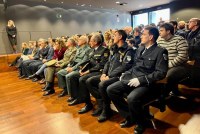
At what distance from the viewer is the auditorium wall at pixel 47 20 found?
29.3ft

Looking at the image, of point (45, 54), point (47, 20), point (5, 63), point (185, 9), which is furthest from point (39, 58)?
point (185, 9)

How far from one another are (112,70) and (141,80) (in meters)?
0.67

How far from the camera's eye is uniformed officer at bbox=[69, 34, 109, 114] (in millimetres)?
2908

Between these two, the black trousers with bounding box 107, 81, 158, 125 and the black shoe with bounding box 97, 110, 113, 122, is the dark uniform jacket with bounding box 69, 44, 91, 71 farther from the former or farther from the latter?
the black trousers with bounding box 107, 81, 158, 125

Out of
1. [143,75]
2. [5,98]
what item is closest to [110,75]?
[143,75]

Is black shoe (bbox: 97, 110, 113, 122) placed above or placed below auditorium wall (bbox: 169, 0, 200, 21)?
below

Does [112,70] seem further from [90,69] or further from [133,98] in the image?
[133,98]

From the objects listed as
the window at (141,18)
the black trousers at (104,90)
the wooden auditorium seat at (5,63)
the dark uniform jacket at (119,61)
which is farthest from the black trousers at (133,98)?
the window at (141,18)

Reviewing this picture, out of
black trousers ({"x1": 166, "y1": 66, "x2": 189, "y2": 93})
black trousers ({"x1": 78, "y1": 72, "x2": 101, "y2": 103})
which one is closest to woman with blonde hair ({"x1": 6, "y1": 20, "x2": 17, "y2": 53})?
black trousers ({"x1": 78, "y1": 72, "x2": 101, "y2": 103})

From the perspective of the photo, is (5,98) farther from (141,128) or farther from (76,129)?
(141,128)

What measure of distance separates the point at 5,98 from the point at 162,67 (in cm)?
331

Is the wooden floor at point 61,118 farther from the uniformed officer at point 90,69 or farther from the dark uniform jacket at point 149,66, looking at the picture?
the dark uniform jacket at point 149,66

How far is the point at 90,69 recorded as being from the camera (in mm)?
3127

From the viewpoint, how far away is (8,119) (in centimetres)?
284
